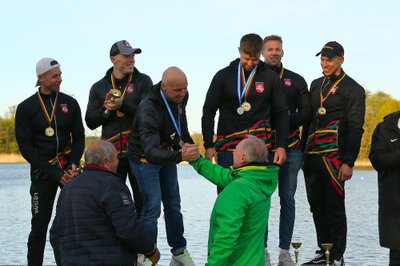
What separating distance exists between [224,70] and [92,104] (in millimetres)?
1566

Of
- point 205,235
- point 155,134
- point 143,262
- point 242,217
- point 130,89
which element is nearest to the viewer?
point 242,217

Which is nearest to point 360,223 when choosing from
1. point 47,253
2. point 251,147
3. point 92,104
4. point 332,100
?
point 47,253

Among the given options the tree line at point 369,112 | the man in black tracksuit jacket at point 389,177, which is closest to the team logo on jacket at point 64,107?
the man in black tracksuit jacket at point 389,177

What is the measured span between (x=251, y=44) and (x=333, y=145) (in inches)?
68.1

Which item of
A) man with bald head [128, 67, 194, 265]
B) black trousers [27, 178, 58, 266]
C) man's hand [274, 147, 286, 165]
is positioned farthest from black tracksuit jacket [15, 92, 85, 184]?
man's hand [274, 147, 286, 165]

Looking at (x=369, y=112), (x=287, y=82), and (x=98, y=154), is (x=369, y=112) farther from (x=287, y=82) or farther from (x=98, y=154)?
(x=98, y=154)


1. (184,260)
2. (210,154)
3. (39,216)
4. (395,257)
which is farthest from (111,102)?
(395,257)

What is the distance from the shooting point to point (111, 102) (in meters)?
7.98

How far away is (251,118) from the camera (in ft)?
27.0

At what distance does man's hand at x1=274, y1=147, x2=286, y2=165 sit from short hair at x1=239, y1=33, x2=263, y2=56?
1.09m

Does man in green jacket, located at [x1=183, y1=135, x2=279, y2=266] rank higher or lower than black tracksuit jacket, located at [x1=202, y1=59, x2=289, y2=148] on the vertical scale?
lower

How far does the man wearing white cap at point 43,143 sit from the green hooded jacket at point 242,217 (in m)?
2.92

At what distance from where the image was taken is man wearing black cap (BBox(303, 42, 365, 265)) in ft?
28.4

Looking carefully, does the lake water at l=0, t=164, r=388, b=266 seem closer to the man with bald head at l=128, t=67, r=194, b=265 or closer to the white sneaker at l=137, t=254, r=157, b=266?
the white sneaker at l=137, t=254, r=157, b=266
